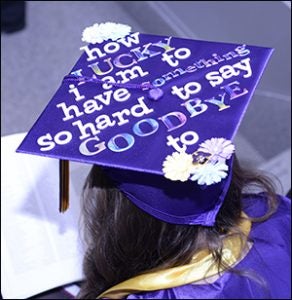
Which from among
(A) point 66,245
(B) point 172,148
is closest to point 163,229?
(B) point 172,148

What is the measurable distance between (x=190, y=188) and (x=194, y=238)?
4.2 inches

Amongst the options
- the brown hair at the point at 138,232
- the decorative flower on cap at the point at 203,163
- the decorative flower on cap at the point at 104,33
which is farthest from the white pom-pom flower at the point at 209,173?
the decorative flower on cap at the point at 104,33

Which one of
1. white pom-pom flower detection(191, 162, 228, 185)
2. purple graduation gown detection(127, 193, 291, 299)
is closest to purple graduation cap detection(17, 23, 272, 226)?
white pom-pom flower detection(191, 162, 228, 185)

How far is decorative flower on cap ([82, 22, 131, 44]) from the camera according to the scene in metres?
0.93

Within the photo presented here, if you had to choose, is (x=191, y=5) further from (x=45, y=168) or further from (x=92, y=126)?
(x=92, y=126)

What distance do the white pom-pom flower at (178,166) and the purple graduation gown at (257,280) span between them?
0.75ft

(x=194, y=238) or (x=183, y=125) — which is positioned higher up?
(x=183, y=125)

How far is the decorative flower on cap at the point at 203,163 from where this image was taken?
737 mm

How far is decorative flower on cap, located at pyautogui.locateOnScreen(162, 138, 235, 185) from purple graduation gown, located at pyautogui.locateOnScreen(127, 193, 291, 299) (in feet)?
0.72

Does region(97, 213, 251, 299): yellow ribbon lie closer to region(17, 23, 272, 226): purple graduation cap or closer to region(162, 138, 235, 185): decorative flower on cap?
region(17, 23, 272, 226): purple graduation cap

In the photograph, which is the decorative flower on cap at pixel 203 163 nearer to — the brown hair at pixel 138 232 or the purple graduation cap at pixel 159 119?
the purple graduation cap at pixel 159 119

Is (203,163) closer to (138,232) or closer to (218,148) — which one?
(218,148)

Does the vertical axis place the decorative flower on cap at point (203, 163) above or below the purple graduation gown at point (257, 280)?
above

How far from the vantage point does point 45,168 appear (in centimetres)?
126
